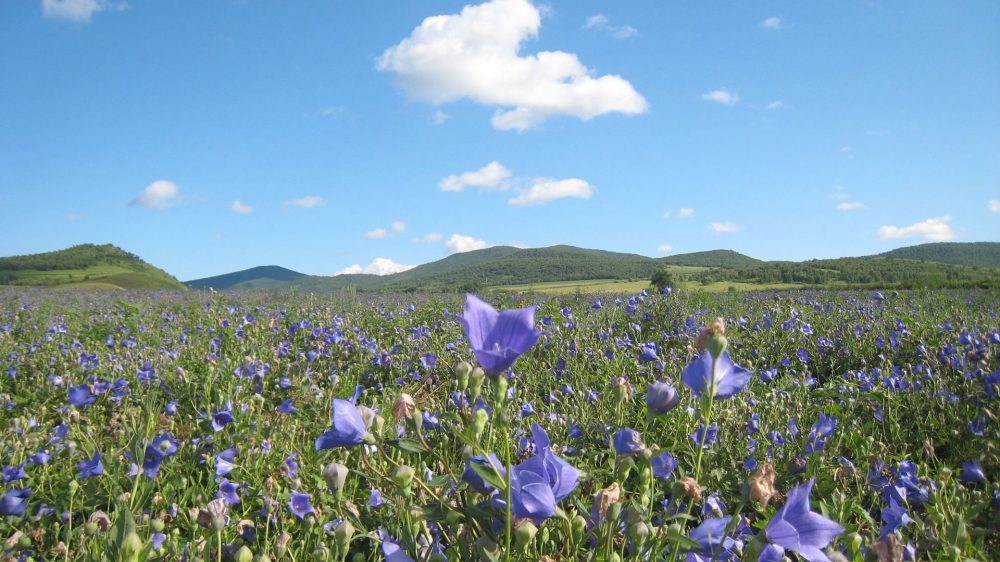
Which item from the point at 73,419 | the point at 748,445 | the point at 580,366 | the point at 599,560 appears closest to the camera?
the point at 599,560

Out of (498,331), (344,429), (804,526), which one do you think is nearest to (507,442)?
(498,331)

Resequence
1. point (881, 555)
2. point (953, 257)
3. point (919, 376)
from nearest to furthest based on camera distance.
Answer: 1. point (881, 555)
2. point (919, 376)
3. point (953, 257)

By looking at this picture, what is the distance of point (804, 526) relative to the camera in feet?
2.98

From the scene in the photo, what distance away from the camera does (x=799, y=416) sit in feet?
8.88

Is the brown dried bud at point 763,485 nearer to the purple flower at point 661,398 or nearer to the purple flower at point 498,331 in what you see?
→ the purple flower at point 661,398

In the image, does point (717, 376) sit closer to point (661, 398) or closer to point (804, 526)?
point (661, 398)

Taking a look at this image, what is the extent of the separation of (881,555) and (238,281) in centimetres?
21891

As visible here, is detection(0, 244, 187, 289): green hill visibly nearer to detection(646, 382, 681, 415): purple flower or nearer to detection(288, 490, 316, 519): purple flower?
detection(288, 490, 316, 519): purple flower

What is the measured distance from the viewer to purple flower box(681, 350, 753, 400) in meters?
1.01

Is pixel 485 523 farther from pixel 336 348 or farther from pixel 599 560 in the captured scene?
pixel 336 348

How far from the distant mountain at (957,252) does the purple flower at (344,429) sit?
294ft

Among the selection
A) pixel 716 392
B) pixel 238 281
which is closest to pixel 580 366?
pixel 716 392

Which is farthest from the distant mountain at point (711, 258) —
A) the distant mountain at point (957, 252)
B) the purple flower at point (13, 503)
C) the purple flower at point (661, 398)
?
the purple flower at point (661, 398)

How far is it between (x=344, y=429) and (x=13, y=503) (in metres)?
1.70
